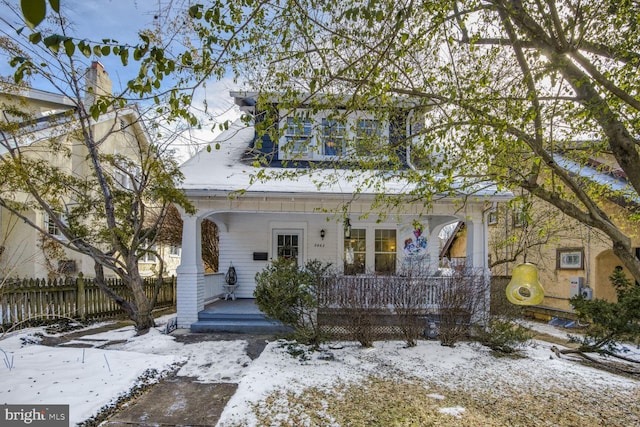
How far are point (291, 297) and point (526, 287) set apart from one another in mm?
3579

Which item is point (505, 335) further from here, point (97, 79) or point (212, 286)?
point (97, 79)

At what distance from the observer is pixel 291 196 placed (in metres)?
8.52

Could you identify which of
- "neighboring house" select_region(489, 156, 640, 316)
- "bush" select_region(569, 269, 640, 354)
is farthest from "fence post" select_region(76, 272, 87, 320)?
"neighboring house" select_region(489, 156, 640, 316)

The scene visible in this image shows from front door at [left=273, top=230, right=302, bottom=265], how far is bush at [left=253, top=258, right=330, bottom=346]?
15.0ft

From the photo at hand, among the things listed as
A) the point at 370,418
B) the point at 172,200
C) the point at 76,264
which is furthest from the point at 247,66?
the point at 76,264

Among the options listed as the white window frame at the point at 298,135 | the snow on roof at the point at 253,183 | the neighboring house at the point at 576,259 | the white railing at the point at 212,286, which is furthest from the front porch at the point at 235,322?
the neighboring house at the point at 576,259

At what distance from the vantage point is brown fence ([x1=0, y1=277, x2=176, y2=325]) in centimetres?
782

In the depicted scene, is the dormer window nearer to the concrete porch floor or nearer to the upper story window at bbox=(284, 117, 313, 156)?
the upper story window at bbox=(284, 117, 313, 156)

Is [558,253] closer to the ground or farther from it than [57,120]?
closer to the ground

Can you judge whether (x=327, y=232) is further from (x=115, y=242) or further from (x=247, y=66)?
(x=247, y=66)

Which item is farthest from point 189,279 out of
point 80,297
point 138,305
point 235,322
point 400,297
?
point 400,297

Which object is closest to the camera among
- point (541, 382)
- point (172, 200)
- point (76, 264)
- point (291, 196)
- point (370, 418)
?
point (370, 418)

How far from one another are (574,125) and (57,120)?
10.6 meters

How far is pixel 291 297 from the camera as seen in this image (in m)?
6.34
